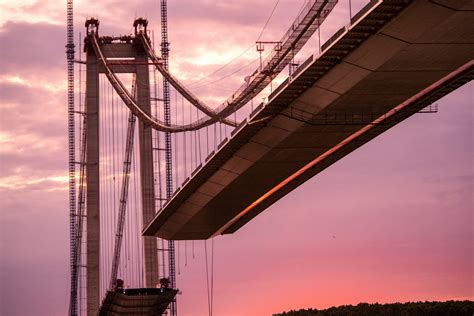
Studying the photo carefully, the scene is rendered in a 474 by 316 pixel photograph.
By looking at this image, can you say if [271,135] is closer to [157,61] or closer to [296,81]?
[296,81]

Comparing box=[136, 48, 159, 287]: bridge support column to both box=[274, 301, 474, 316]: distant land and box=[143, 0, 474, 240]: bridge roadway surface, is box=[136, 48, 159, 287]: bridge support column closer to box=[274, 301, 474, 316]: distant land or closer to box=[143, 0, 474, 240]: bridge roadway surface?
box=[143, 0, 474, 240]: bridge roadway surface

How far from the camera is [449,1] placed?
141 ft

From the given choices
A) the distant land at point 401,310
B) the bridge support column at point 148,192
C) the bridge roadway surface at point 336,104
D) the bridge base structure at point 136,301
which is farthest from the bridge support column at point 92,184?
the distant land at point 401,310

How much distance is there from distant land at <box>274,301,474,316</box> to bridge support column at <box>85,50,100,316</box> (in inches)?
1727

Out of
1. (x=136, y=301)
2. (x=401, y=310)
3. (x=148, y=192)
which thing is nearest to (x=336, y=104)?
(x=136, y=301)

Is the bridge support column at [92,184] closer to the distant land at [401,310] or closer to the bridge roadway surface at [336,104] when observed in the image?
the bridge roadway surface at [336,104]

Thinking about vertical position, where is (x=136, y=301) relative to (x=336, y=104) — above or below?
below

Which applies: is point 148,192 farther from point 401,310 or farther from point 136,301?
point 401,310

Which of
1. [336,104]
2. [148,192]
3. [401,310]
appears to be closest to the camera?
[336,104]

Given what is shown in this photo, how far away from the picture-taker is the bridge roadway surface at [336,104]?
46.4 metres

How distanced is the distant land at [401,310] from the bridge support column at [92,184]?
4387 cm

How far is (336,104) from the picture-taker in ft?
188

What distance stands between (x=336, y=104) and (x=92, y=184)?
40.8 meters

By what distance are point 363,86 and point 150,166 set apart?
4079cm
